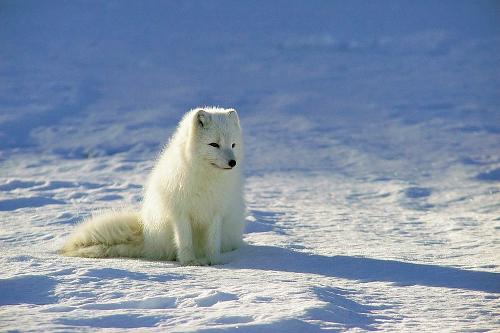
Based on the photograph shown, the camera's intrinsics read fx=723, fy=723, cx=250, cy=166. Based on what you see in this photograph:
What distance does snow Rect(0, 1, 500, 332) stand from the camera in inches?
145

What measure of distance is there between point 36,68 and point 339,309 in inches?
511

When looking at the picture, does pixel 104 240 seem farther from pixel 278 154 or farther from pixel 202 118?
pixel 278 154

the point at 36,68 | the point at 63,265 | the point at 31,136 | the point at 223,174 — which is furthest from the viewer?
the point at 36,68

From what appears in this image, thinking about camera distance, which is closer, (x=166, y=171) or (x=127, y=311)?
(x=127, y=311)

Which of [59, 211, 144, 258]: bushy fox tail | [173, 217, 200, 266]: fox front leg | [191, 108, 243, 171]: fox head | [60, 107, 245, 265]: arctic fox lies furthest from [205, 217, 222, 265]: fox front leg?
[59, 211, 144, 258]: bushy fox tail

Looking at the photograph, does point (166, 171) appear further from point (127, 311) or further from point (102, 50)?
point (102, 50)

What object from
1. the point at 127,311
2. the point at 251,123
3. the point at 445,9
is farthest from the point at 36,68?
the point at 127,311

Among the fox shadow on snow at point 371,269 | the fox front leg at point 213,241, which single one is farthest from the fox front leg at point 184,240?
the fox shadow on snow at point 371,269

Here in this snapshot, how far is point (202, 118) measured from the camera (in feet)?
16.0

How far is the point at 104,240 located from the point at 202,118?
1.19 metres

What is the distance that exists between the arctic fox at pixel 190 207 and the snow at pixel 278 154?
1.02 ft

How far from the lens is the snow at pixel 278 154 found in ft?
12.1

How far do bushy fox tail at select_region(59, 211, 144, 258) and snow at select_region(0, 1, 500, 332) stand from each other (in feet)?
1.21

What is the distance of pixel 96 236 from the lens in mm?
5258
